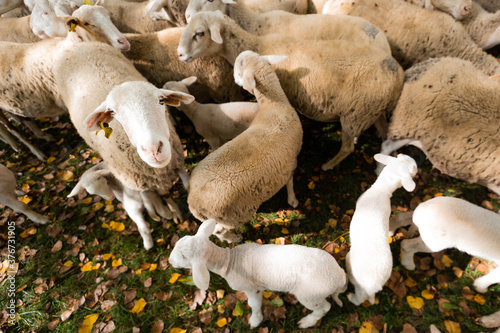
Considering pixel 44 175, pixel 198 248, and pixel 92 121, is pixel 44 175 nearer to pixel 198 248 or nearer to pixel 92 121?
pixel 92 121

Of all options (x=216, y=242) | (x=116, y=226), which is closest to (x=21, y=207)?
(x=116, y=226)

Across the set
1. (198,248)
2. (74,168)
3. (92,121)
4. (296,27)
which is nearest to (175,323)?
(198,248)

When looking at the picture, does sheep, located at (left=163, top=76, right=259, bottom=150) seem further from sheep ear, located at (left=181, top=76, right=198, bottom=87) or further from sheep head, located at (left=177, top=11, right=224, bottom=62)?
sheep head, located at (left=177, top=11, right=224, bottom=62)

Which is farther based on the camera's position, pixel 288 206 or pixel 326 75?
pixel 288 206

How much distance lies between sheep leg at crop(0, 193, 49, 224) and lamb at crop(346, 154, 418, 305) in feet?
14.7

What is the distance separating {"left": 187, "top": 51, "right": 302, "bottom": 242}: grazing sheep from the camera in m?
2.67

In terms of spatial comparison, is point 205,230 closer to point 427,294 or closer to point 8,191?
point 427,294

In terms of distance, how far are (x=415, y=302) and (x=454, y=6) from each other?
4328 millimetres

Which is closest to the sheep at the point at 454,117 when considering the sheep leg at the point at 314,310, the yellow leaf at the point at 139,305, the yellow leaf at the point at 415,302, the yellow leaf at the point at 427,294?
the yellow leaf at the point at 427,294

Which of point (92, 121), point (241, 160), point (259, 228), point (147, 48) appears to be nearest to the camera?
point (92, 121)

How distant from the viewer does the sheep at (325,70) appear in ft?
10.5

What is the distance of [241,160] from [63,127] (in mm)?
4724

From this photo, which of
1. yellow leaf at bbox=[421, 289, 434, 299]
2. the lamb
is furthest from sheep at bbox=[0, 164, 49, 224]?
yellow leaf at bbox=[421, 289, 434, 299]

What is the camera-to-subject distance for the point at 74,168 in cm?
473
